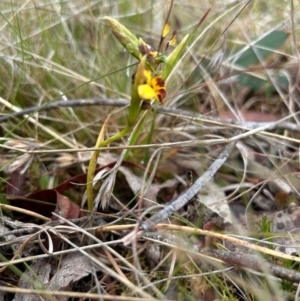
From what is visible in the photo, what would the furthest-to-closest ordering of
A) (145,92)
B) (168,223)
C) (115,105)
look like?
(115,105)
(168,223)
(145,92)

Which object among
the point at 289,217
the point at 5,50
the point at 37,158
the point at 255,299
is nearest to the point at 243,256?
the point at 255,299

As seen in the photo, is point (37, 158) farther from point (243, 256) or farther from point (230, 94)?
point (230, 94)

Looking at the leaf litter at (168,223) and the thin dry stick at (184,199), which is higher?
the thin dry stick at (184,199)

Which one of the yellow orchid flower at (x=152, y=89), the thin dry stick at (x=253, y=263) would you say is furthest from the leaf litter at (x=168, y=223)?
the yellow orchid flower at (x=152, y=89)

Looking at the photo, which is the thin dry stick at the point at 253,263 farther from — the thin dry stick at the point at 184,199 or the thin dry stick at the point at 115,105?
the thin dry stick at the point at 115,105

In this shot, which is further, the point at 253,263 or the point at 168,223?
the point at 168,223

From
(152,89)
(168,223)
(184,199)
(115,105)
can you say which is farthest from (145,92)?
(115,105)

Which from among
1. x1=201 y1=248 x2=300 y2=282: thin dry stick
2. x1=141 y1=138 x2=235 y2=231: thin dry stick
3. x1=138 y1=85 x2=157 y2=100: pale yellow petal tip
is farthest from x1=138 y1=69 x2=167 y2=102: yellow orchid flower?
x1=201 y1=248 x2=300 y2=282: thin dry stick

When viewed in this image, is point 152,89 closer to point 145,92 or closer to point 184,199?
point 145,92

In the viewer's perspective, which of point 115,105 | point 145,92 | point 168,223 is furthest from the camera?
point 115,105

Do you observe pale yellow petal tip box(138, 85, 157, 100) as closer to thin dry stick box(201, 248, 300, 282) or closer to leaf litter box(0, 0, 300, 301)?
leaf litter box(0, 0, 300, 301)

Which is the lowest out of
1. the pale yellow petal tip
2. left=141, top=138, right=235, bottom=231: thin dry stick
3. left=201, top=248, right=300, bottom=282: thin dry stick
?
left=201, top=248, right=300, bottom=282: thin dry stick

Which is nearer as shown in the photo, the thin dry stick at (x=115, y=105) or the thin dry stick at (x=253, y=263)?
the thin dry stick at (x=253, y=263)
